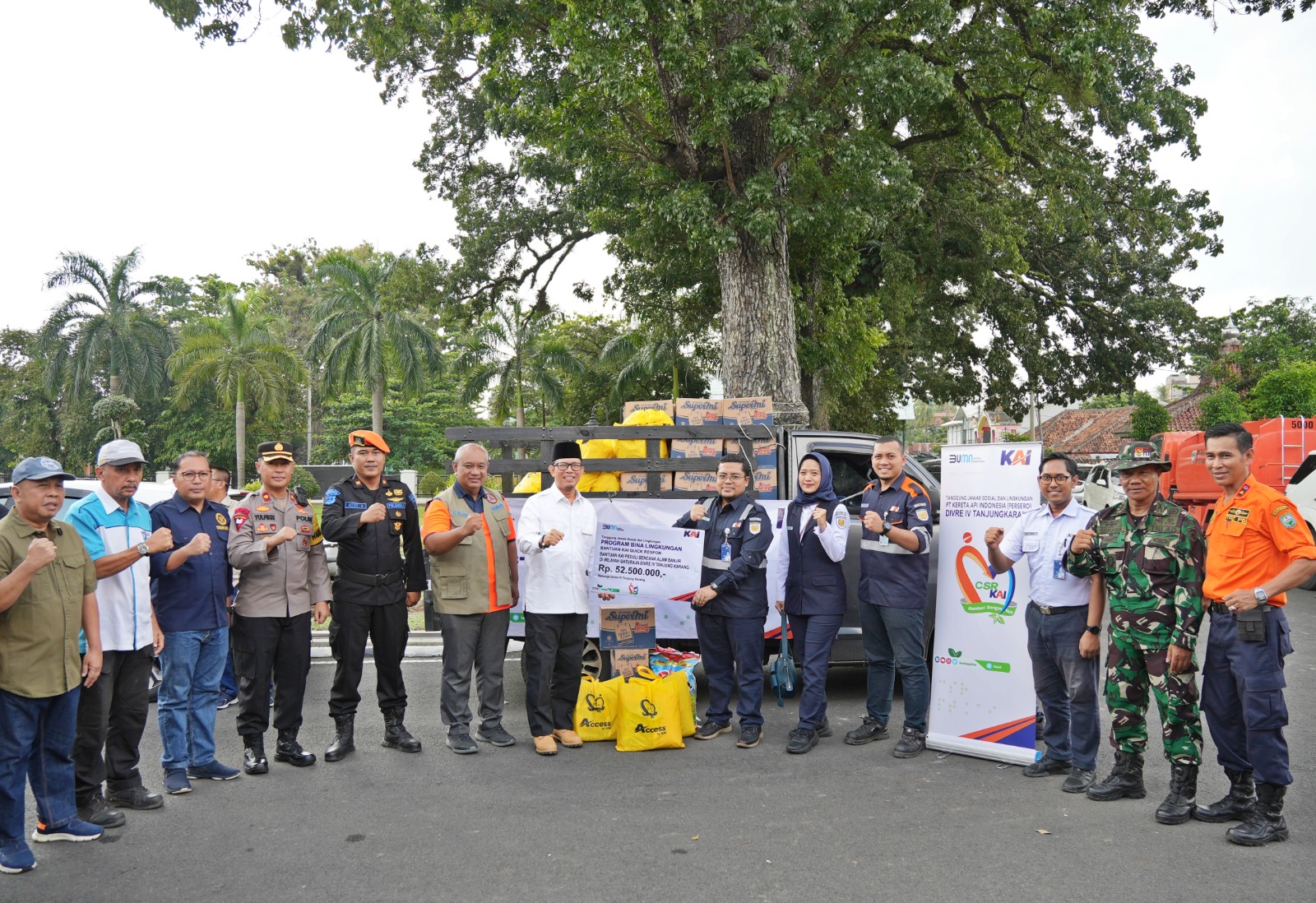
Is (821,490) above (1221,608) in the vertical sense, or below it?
above

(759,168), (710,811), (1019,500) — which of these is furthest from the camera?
(759,168)

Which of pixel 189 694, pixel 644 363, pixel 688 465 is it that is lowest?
pixel 189 694

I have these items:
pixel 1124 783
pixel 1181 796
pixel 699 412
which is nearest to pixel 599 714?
pixel 699 412

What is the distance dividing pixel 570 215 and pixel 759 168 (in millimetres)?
9255

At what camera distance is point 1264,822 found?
445cm

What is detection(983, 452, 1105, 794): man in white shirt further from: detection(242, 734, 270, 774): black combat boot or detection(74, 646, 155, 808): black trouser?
detection(74, 646, 155, 808): black trouser

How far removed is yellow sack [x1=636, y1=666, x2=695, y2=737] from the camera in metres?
6.35

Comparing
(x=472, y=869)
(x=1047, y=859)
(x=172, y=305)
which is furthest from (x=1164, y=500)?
(x=172, y=305)

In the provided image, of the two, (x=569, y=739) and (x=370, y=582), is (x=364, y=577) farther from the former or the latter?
(x=569, y=739)

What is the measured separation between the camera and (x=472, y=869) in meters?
4.26

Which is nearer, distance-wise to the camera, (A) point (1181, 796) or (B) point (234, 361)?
(A) point (1181, 796)

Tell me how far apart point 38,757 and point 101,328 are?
43207 millimetres

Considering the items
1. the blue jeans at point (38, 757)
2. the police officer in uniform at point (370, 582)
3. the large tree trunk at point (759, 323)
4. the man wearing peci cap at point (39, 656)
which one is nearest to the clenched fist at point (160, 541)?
the man wearing peci cap at point (39, 656)

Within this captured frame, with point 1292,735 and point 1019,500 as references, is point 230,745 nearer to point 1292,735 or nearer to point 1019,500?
point 1019,500
